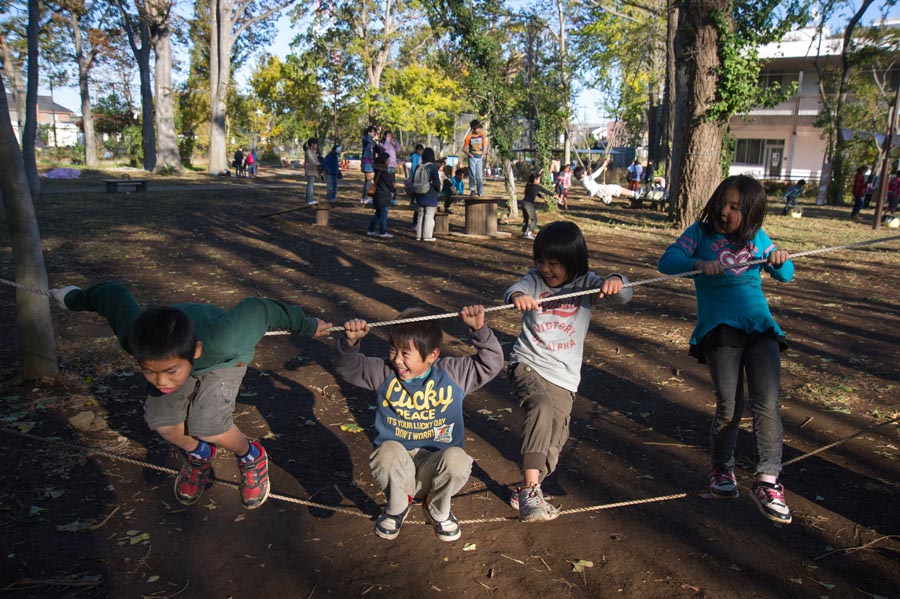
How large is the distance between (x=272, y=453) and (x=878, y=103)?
145 ft

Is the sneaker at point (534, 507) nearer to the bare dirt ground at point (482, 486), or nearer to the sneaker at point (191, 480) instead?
the bare dirt ground at point (482, 486)

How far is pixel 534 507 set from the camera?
340cm

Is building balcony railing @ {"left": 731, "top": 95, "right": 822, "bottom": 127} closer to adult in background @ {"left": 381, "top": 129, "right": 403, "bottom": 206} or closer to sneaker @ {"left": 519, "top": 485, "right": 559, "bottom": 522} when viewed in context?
adult in background @ {"left": 381, "top": 129, "right": 403, "bottom": 206}

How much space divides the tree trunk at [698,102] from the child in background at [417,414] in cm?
1421

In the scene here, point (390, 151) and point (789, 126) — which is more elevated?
point (789, 126)

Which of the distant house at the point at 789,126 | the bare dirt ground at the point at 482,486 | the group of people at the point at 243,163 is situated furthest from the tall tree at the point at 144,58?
the distant house at the point at 789,126

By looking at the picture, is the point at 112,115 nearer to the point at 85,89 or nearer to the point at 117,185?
the point at 85,89

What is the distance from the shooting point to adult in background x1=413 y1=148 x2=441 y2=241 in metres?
12.7

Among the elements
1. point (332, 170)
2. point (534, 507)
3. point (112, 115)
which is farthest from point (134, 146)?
point (534, 507)

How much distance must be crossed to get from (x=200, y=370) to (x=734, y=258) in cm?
294

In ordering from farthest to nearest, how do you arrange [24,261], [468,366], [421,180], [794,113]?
1. [794,113]
2. [421,180]
3. [24,261]
4. [468,366]

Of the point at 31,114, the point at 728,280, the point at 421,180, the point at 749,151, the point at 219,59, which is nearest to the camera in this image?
the point at 728,280

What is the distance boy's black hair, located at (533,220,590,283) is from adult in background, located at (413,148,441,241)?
9.25 meters

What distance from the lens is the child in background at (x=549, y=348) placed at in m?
3.45
